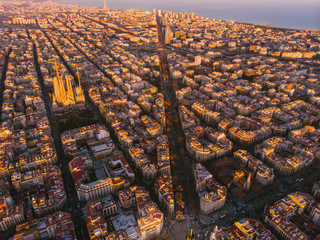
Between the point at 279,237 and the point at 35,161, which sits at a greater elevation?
the point at 35,161

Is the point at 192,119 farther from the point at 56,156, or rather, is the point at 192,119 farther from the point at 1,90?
the point at 1,90

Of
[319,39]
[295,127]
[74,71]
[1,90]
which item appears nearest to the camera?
[295,127]

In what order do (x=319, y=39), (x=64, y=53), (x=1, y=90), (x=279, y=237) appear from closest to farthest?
(x=279, y=237) → (x=1, y=90) → (x=64, y=53) → (x=319, y=39)

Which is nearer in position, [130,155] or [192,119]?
[130,155]

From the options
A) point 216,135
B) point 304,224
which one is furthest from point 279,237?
point 216,135

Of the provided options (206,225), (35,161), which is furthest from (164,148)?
(35,161)

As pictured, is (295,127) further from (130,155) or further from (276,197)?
(130,155)
